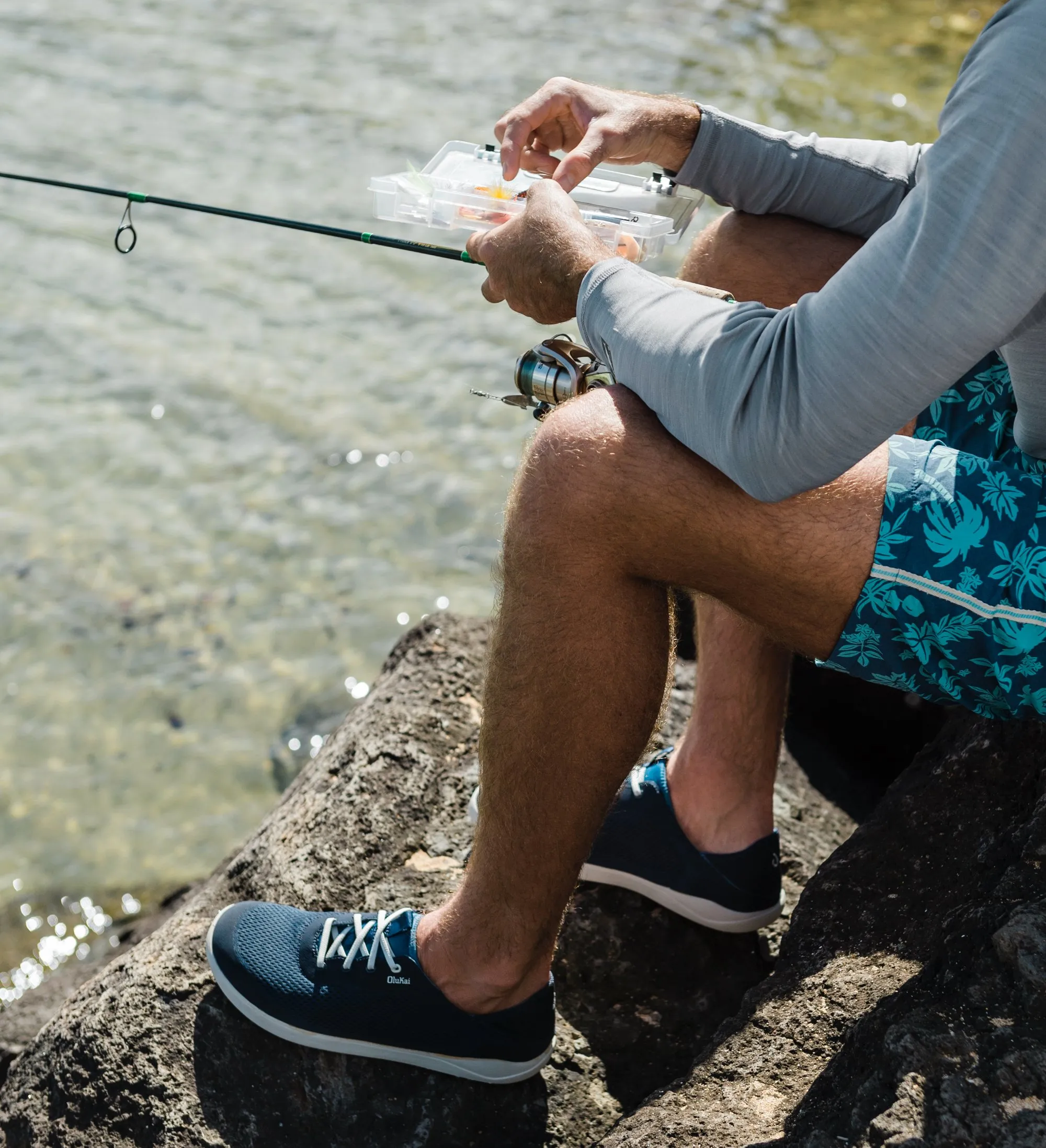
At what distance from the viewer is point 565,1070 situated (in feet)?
6.40

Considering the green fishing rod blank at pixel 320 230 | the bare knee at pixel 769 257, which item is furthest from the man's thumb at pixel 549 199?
the bare knee at pixel 769 257

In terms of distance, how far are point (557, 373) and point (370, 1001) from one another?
946 millimetres

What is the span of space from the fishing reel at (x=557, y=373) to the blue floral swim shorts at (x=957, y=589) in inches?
17.4

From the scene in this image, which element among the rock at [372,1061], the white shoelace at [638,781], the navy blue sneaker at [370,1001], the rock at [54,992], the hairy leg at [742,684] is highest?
the hairy leg at [742,684]

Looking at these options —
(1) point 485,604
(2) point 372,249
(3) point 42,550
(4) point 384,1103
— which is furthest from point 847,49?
(4) point 384,1103

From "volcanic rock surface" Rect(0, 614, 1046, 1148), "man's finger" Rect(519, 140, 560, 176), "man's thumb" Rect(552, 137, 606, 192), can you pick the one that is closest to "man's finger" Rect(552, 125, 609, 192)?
"man's thumb" Rect(552, 137, 606, 192)

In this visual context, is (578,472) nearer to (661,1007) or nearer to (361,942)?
(361,942)

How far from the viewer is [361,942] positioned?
1.83 metres

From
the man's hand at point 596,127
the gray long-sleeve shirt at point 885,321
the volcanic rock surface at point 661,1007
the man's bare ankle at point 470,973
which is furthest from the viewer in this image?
the man's hand at point 596,127

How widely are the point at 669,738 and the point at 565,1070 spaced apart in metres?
0.75

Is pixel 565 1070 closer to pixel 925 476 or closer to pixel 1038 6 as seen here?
pixel 925 476

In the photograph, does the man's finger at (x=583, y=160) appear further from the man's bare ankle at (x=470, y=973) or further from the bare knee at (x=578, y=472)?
the man's bare ankle at (x=470, y=973)

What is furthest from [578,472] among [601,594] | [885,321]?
[885,321]

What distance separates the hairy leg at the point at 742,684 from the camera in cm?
203
